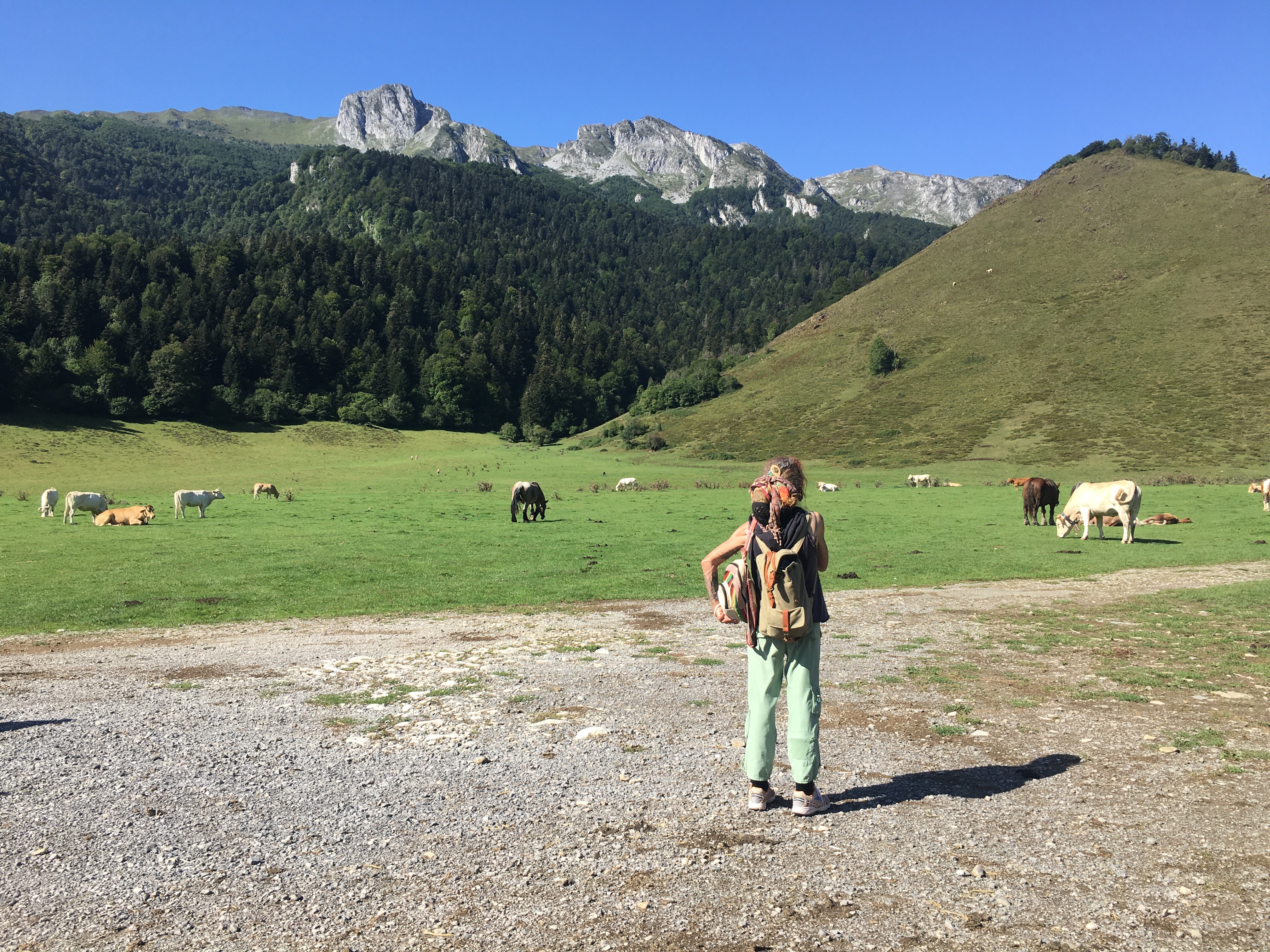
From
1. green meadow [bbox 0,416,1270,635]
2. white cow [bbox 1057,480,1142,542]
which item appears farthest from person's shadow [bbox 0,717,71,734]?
white cow [bbox 1057,480,1142,542]

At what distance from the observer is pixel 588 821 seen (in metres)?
5.82

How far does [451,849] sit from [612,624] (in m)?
9.58

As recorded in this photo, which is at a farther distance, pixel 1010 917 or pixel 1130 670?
pixel 1130 670

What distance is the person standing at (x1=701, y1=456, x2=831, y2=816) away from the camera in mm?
6059

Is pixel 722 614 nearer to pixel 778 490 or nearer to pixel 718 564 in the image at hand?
pixel 718 564

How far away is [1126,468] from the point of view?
7094 cm

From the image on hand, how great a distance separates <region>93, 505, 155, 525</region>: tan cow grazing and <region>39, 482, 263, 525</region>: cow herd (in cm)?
1

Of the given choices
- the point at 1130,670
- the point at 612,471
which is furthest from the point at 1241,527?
the point at 612,471

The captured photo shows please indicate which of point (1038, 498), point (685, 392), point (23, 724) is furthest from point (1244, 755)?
point (685, 392)

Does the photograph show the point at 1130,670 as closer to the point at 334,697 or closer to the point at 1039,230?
the point at 334,697

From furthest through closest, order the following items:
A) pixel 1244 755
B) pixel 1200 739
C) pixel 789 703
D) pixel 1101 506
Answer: pixel 1101 506
pixel 1200 739
pixel 1244 755
pixel 789 703

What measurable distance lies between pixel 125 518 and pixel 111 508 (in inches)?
372

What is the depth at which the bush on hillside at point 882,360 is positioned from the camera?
117 m

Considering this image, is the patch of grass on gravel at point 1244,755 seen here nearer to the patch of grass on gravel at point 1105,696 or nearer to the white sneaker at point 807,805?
the patch of grass on gravel at point 1105,696
